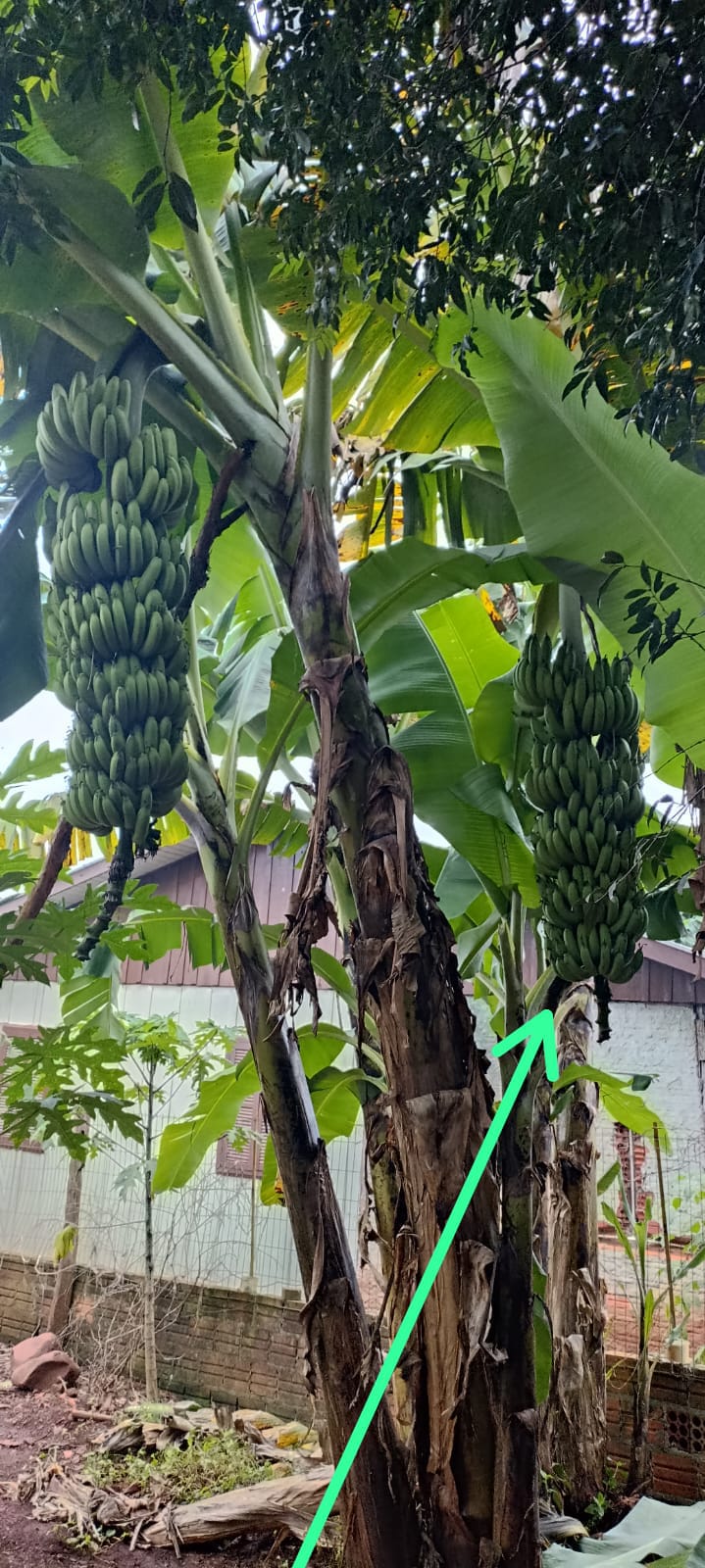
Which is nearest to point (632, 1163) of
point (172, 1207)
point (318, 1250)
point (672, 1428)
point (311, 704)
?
point (672, 1428)

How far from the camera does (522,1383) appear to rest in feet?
3.32

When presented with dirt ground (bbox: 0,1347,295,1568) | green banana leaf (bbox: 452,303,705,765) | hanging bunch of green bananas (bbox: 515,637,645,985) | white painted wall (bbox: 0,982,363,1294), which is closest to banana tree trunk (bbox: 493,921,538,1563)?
hanging bunch of green bananas (bbox: 515,637,645,985)

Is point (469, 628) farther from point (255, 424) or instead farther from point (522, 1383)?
point (522, 1383)

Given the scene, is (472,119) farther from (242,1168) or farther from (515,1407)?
(242,1168)

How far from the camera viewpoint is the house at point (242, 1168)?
2785 millimetres

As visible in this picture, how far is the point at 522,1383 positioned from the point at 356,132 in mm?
1205

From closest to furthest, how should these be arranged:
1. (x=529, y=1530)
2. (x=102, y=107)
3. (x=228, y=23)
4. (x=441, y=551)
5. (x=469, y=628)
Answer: (x=228, y=23) < (x=102, y=107) < (x=529, y=1530) < (x=441, y=551) < (x=469, y=628)

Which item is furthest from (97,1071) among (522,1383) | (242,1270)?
(242,1270)

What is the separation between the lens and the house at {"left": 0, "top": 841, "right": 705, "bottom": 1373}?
9.14ft

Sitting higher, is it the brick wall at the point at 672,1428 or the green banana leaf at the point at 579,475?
the green banana leaf at the point at 579,475

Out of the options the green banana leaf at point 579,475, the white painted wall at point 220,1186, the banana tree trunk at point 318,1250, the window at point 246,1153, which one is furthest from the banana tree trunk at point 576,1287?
the window at point 246,1153
